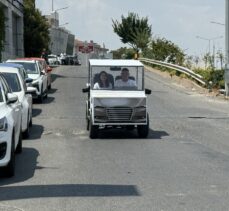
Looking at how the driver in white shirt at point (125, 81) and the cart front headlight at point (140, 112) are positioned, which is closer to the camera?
the cart front headlight at point (140, 112)

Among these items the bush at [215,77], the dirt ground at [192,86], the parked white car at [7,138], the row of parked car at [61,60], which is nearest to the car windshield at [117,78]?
the parked white car at [7,138]

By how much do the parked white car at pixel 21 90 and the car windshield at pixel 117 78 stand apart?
1742 millimetres

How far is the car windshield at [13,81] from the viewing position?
16.0 m

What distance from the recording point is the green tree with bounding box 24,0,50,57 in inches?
2309

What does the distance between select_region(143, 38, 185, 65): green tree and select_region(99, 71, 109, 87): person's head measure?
33.4 meters

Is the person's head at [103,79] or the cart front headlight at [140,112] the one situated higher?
the person's head at [103,79]

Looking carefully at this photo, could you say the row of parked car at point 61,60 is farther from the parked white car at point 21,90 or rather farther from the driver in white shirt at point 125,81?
the driver in white shirt at point 125,81

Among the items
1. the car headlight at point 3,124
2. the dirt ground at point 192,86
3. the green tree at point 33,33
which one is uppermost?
the green tree at point 33,33

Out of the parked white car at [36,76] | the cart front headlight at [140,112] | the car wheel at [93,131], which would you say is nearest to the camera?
the car wheel at [93,131]

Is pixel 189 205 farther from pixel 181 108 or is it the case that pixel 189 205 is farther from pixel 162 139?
pixel 181 108

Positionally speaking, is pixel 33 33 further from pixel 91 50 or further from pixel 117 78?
pixel 117 78

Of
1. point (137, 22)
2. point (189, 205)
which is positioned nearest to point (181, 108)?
point (189, 205)

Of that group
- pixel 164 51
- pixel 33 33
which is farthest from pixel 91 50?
pixel 164 51

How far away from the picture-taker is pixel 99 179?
9477mm
